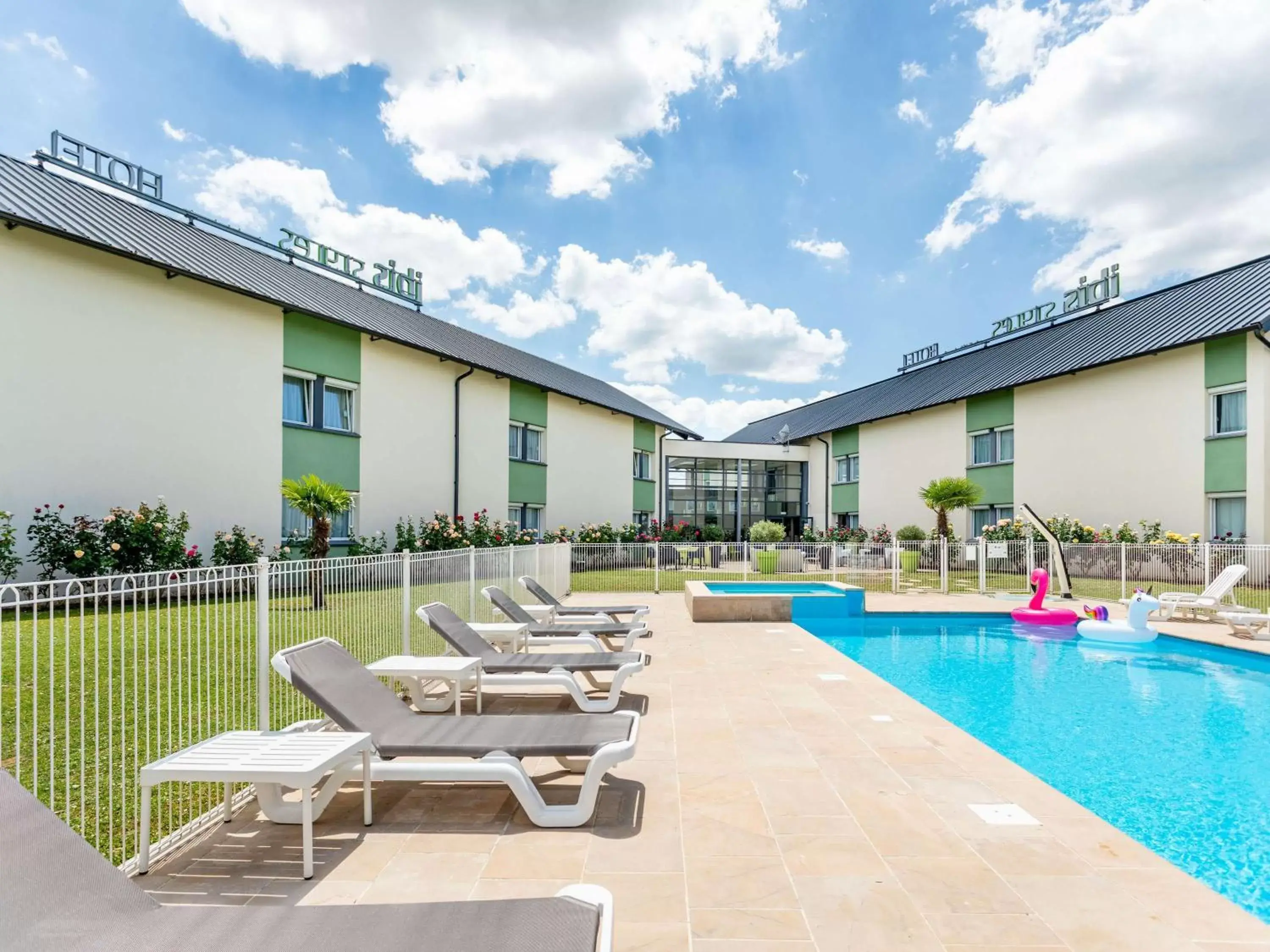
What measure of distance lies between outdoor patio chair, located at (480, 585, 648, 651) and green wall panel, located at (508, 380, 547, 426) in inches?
574

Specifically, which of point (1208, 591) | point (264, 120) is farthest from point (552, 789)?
point (264, 120)

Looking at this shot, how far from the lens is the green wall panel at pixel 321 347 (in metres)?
16.8

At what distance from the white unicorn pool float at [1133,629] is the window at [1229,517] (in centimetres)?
875

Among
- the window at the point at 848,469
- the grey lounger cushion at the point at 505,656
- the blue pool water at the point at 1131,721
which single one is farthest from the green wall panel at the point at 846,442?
the grey lounger cushion at the point at 505,656

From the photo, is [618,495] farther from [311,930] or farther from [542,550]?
[311,930]

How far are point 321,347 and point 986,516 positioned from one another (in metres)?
23.6

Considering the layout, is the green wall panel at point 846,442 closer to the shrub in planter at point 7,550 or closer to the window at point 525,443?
the window at point 525,443

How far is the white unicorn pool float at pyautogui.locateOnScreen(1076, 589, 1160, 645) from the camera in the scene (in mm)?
11836

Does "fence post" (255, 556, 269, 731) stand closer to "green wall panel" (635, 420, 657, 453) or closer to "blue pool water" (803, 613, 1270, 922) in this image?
"blue pool water" (803, 613, 1270, 922)

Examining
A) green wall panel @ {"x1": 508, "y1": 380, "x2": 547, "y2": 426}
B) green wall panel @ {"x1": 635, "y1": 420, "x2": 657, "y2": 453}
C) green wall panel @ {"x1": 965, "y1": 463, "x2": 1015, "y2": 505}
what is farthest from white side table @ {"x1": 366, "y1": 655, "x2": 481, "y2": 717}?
green wall panel @ {"x1": 635, "y1": 420, "x2": 657, "y2": 453}

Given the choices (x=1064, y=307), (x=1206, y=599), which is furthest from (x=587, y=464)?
(x=1064, y=307)

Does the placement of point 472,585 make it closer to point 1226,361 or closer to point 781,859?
point 781,859

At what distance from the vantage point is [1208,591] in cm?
1375

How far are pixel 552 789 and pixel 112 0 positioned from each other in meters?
15.5
